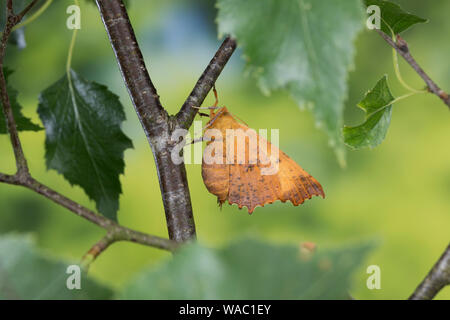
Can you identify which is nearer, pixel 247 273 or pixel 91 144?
pixel 247 273

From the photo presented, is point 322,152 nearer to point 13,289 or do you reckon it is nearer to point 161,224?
point 161,224

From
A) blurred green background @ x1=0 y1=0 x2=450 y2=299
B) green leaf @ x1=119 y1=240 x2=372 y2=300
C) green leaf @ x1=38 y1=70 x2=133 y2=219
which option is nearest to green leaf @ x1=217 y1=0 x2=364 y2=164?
green leaf @ x1=119 y1=240 x2=372 y2=300

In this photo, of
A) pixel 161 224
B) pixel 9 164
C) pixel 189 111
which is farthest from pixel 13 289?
pixel 9 164

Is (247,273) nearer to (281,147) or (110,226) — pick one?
(110,226)

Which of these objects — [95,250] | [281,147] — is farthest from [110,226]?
[281,147]

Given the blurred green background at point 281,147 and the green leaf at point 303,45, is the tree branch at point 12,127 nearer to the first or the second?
the green leaf at point 303,45

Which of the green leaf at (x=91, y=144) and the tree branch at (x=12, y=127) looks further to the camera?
the green leaf at (x=91, y=144)

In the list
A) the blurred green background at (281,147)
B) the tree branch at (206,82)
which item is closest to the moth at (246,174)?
the tree branch at (206,82)

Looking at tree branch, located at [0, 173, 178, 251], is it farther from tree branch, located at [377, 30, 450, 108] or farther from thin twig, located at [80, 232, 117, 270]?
tree branch, located at [377, 30, 450, 108]
